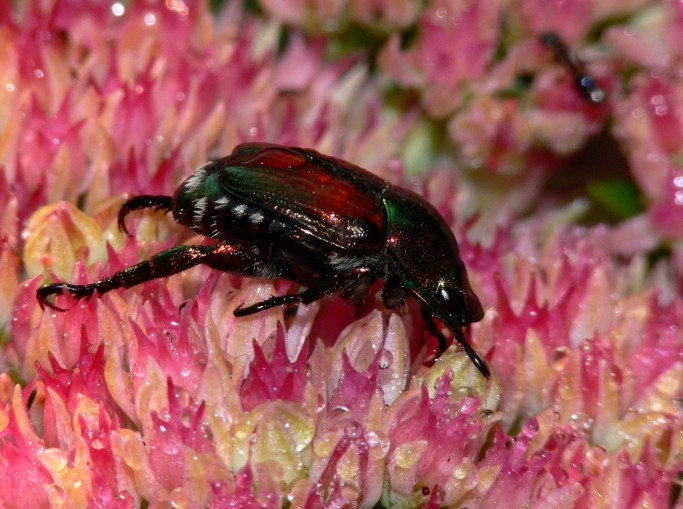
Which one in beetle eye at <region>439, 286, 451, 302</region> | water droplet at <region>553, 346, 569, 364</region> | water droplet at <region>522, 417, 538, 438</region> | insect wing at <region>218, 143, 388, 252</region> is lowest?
water droplet at <region>522, 417, 538, 438</region>

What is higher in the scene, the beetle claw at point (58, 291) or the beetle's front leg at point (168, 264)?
the beetle's front leg at point (168, 264)

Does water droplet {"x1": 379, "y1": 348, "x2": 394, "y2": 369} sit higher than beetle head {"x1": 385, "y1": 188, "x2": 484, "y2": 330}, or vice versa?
beetle head {"x1": 385, "y1": 188, "x2": 484, "y2": 330}

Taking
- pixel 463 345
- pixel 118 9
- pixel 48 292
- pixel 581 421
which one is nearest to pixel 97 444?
pixel 48 292

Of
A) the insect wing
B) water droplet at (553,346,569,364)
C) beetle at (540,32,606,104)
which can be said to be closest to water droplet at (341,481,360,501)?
the insect wing

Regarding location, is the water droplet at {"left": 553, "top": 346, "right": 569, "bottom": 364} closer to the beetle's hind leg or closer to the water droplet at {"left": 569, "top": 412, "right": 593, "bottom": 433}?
the water droplet at {"left": 569, "top": 412, "right": 593, "bottom": 433}

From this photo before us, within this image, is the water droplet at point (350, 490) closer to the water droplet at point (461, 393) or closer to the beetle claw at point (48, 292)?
the water droplet at point (461, 393)

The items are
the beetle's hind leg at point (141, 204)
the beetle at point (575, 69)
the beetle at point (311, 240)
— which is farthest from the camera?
the beetle at point (575, 69)

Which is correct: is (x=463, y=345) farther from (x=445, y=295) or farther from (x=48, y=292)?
(x=48, y=292)

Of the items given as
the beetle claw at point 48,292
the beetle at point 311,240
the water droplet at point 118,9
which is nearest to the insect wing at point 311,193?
the beetle at point 311,240
